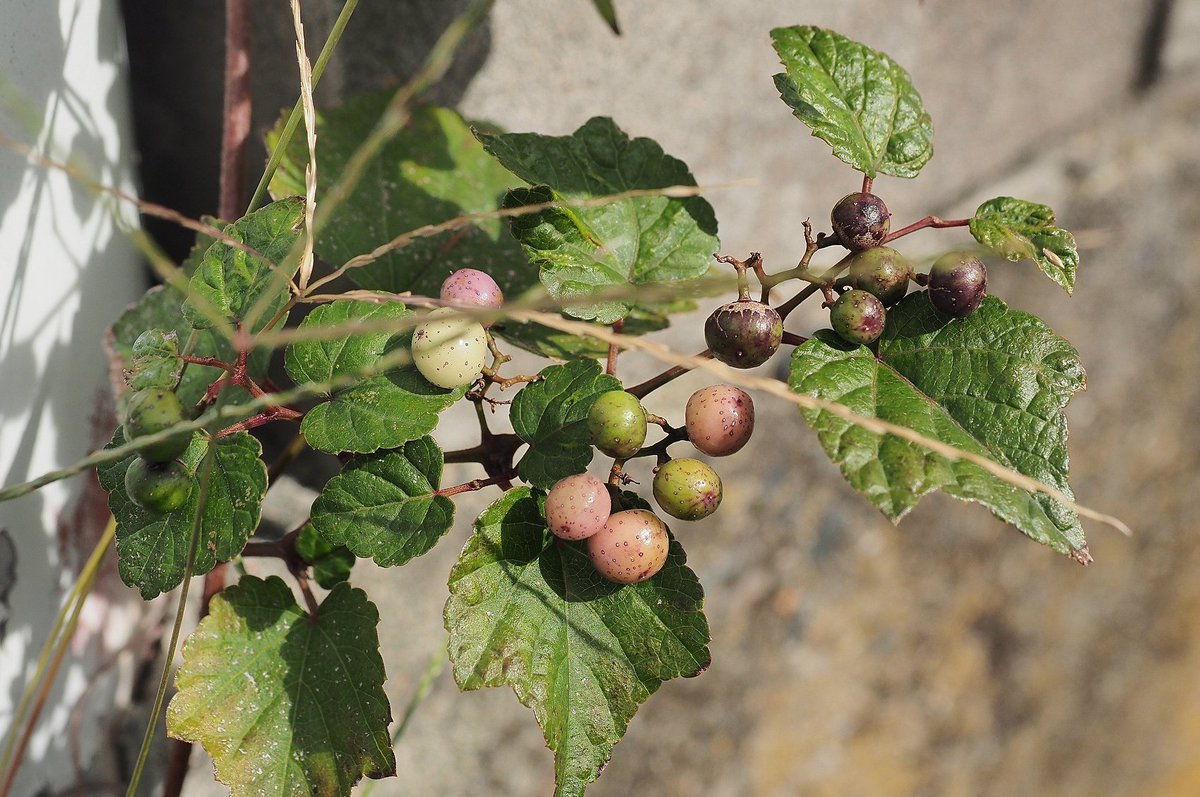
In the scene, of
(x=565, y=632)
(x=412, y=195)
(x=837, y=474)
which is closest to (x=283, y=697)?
(x=565, y=632)

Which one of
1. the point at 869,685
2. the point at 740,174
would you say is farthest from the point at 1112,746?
the point at 740,174

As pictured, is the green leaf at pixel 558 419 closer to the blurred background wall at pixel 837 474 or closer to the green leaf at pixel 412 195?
the green leaf at pixel 412 195

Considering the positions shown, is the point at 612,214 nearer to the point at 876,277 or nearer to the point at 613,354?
the point at 613,354

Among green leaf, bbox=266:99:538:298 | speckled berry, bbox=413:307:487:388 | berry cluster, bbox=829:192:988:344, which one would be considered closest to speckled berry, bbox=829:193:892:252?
berry cluster, bbox=829:192:988:344

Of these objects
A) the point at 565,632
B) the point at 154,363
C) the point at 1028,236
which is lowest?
the point at 565,632

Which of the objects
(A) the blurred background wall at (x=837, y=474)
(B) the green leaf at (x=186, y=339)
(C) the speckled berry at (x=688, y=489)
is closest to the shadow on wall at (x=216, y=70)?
(A) the blurred background wall at (x=837, y=474)

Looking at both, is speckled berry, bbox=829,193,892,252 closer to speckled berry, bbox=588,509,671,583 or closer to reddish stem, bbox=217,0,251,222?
speckled berry, bbox=588,509,671,583

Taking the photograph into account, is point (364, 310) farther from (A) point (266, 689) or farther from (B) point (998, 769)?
(B) point (998, 769)
